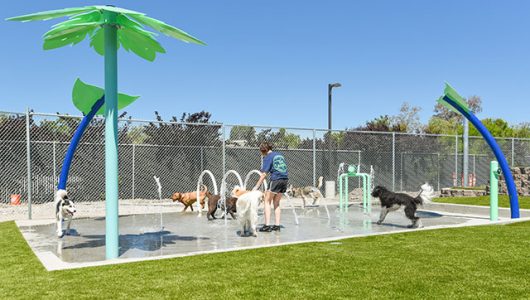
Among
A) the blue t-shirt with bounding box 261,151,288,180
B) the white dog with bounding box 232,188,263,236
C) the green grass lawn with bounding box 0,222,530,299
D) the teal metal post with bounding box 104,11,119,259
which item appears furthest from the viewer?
the blue t-shirt with bounding box 261,151,288,180

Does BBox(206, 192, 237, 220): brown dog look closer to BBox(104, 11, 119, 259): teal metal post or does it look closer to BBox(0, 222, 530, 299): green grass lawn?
BBox(0, 222, 530, 299): green grass lawn

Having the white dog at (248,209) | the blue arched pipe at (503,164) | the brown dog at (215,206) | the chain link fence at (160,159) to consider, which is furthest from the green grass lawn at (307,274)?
the chain link fence at (160,159)

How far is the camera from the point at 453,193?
22375 millimetres

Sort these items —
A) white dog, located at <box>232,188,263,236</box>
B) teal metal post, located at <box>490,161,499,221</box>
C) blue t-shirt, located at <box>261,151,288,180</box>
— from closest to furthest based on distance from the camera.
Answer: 1. white dog, located at <box>232,188,263,236</box>
2. blue t-shirt, located at <box>261,151,288,180</box>
3. teal metal post, located at <box>490,161,499,221</box>

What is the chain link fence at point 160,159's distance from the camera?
1827 centimetres

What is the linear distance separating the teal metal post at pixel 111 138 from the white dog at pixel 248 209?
2634 millimetres

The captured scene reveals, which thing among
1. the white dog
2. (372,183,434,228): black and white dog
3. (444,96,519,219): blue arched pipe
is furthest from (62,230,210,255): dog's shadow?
(444,96,519,219): blue arched pipe

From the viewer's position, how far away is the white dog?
927cm

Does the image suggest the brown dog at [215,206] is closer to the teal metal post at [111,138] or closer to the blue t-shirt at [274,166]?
the blue t-shirt at [274,166]

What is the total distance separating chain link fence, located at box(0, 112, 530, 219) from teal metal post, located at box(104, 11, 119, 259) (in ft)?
25.8

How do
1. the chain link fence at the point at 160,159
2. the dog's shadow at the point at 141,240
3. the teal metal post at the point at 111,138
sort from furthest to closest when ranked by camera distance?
the chain link fence at the point at 160,159
the dog's shadow at the point at 141,240
the teal metal post at the point at 111,138

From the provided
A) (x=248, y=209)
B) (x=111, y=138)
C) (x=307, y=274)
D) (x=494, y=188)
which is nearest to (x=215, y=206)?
(x=248, y=209)

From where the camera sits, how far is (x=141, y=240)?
368 inches

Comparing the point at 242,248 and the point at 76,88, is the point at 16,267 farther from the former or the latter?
the point at 76,88
